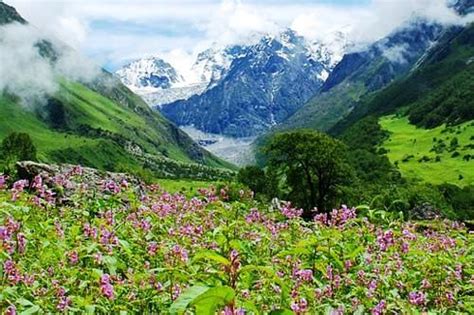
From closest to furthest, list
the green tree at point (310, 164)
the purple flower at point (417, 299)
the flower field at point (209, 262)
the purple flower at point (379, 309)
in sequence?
the flower field at point (209, 262)
the purple flower at point (379, 309)
the purple flower at point (417, 299)
the green tree at point (310, 164)

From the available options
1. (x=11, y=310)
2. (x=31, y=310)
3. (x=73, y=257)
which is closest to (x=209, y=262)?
(x=73, y=257)

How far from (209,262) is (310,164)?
89124mm

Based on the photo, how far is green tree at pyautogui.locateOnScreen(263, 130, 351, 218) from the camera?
9438 cm

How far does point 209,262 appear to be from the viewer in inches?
284

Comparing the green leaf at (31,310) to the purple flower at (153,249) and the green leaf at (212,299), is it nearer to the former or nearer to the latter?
the green leaf at (212,299)

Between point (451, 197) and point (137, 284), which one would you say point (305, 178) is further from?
point (137, 284)

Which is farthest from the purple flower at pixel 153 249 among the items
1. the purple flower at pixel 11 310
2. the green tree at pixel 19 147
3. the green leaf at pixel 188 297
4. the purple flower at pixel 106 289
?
the green tree at pixel 19 147

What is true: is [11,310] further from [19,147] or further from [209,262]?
[19,147]

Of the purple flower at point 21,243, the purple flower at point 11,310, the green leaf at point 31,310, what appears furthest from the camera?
the purple flower at point 21,243

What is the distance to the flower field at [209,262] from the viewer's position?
610 cm

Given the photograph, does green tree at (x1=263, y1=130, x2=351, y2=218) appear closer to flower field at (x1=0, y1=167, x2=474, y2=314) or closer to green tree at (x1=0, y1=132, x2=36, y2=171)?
flower field at (x1=0, y1=167, x2=474, y2=314)

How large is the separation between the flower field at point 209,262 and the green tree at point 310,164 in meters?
80.1

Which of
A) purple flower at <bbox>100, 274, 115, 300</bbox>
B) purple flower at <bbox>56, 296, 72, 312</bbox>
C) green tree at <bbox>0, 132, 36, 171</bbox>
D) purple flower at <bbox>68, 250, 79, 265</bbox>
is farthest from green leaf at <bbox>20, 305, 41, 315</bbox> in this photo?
green tree at <bbox>0, 132, 36, 171</bbox>

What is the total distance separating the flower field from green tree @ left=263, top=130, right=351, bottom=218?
80.1 meters
